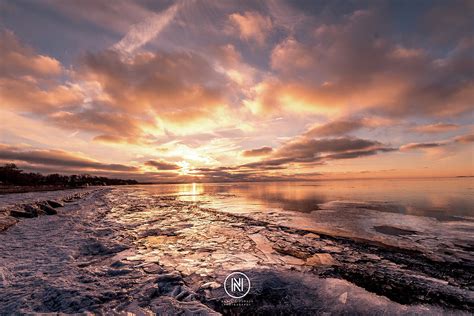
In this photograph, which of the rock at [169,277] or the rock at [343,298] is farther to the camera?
the rock at [169,277]

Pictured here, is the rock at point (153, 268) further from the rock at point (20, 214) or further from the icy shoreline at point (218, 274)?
the rock at point (20, 214)

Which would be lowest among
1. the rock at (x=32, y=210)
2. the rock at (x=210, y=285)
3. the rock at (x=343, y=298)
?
the rock at (x=210, y=285)

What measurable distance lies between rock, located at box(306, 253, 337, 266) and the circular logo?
1992 millimetres

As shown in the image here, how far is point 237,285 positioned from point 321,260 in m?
2.71

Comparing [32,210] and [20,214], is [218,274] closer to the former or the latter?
[20,214]

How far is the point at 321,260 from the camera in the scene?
5.86 m

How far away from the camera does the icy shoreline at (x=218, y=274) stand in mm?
3756

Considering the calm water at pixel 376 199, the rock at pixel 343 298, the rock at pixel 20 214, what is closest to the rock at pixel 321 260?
the rock at pixel 343 298

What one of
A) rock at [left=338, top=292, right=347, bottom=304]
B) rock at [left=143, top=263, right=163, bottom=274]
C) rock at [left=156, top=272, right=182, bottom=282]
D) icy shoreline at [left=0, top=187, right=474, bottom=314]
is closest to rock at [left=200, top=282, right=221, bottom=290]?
icy shoreline at [left=0, top=187, right=474, bottom=314]

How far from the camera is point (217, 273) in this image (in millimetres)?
5031

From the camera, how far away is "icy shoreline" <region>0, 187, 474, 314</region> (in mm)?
3756

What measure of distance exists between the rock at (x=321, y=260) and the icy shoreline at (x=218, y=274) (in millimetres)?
26

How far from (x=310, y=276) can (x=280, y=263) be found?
96cm

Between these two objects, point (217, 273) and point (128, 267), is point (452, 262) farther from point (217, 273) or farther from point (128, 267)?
point (128, 267)
